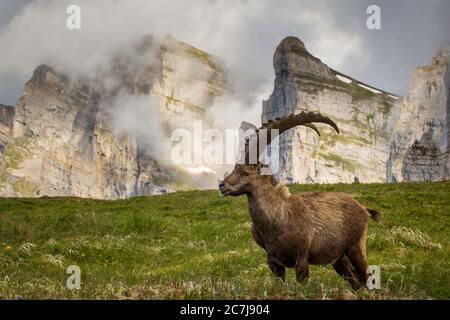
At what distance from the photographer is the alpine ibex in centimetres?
1040

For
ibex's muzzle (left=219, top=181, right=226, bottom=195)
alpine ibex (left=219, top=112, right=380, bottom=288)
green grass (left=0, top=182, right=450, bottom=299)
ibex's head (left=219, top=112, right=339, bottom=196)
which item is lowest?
green grass (left=0, top=182, right=450, bottom=299)

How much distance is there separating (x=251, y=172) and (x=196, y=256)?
8.06 meters

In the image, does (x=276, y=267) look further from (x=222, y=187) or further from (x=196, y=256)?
(x=196, y=256)

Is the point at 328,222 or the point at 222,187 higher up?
the point at 222,187

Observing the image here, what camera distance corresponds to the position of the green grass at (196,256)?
8.76m

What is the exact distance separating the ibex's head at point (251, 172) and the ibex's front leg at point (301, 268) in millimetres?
1487

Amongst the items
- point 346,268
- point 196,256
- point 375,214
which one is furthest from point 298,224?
point 196,256

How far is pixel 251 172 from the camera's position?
35.1 ft

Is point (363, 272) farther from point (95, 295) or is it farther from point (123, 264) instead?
point (123, 264)

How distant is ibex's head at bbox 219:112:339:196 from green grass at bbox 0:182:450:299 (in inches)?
63.0

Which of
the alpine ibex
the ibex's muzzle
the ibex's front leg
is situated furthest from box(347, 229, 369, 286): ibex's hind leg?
the ibex's muzzle

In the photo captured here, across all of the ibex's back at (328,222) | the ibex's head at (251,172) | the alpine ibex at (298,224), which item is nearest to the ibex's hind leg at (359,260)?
the alpine ibex at (298,224)

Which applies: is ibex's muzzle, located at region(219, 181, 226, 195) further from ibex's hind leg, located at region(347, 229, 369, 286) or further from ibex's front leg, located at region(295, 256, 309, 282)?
ibex's hind leg, located at region(347, 229, 369, 286)

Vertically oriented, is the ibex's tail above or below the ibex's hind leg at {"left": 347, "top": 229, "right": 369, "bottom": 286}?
above
